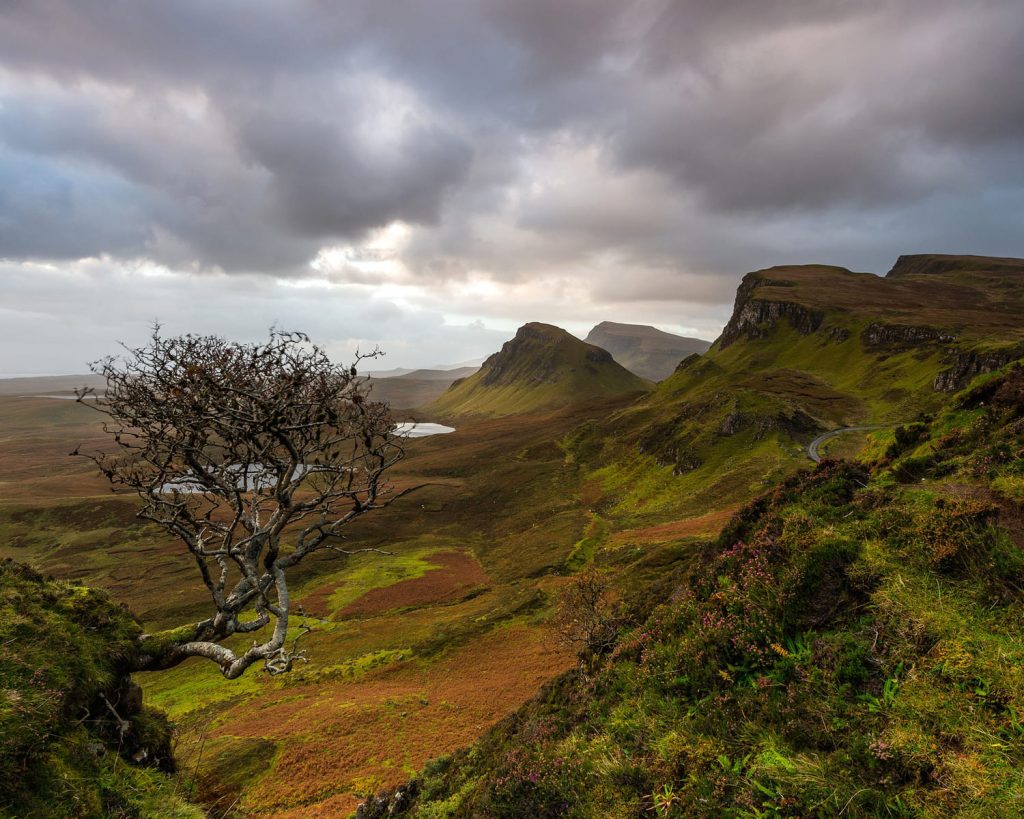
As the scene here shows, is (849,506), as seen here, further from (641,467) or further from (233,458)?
(641,467)

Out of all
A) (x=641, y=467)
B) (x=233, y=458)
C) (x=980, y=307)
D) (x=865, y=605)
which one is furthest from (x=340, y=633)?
(x=980, y=307)

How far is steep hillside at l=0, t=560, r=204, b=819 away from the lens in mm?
7059

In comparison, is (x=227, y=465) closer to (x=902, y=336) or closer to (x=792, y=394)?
(x=792, y=394)

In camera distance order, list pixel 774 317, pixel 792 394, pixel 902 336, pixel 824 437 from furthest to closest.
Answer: pixel 774 317, pixel 902 336, pixel 792 394, pixel 824 437

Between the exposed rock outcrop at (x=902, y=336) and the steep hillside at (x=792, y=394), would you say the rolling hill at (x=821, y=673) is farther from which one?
the exposed rock outcrop at (x=902, y=336)

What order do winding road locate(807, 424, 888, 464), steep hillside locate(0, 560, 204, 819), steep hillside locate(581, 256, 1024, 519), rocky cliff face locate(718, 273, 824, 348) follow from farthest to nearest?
1. rocky cliff face locate(718, 273, 824, 348)
2. steep hillside locate(581, 256, 1024, 519)
3. winding road locate(807, 424, 888, 464)
4. steep hillside locate(0, 560, 204, 819)

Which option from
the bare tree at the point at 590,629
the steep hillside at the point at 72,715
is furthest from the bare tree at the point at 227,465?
the bare tree at the point at 590,629

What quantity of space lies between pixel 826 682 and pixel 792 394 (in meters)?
120

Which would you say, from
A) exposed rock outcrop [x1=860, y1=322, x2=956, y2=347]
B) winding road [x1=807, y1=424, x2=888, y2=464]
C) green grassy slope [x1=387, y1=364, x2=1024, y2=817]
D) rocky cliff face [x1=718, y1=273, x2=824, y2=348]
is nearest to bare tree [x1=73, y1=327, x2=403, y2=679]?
green grassy slope [x1=387, y1=364, x2=1024, y2=817]

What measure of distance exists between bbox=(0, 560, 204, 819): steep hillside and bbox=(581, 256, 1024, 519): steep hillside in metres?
70.0

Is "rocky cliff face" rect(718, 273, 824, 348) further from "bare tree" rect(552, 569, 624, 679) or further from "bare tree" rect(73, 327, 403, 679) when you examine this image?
Result: "bare tree" rect(73, 327, 403, 679)

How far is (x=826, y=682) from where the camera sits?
23.0 feet

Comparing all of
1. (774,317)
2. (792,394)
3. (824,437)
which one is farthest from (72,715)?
(774,317)

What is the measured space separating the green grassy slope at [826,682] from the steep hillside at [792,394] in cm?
6233
